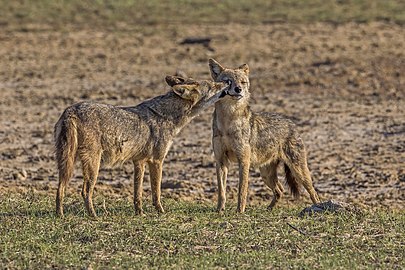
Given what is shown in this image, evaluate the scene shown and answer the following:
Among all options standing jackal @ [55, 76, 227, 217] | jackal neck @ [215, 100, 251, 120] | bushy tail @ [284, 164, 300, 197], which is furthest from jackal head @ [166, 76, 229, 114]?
bushy tail @ [284, 164, 300, 197]

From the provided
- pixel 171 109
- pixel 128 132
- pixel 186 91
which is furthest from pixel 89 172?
pixel 186 91

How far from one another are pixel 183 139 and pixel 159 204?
5.38m

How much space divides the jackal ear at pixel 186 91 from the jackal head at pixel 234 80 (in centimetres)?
38

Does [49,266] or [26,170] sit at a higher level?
[49,266]

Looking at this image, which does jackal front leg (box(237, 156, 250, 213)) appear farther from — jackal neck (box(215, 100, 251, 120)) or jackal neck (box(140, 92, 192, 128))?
jackal neck (box(140, 92, 192, 128))

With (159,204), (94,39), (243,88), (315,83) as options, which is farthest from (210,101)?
(94,39)

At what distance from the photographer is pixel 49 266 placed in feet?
27.2

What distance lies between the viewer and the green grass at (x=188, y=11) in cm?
3102

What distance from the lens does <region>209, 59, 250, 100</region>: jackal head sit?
1108 centimetres

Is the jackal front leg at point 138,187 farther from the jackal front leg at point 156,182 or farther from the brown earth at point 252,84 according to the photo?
the brown earth at point 252,84

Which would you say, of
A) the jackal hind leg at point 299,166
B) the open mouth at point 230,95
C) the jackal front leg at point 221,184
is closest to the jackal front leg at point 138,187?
the jackal front leg at point 221,184

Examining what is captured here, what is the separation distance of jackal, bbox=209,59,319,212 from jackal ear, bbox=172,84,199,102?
0.30 metres

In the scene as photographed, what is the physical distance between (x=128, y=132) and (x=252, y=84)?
32.3 ft

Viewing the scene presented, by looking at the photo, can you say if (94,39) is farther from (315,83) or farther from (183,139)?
(183,139)
